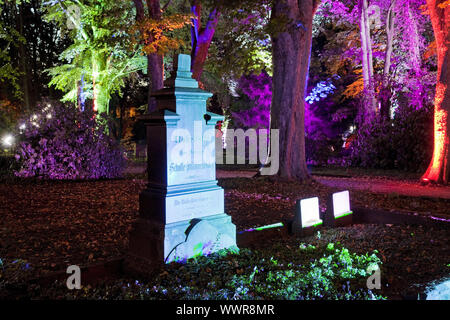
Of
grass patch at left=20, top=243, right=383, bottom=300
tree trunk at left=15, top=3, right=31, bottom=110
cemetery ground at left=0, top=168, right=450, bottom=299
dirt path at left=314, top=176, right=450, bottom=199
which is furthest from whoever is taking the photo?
tree trunk at left=15, top=3, right=31, bottom=110

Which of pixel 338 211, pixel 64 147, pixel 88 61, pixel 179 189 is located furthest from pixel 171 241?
pixel 88 61

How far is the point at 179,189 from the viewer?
5.07 meters

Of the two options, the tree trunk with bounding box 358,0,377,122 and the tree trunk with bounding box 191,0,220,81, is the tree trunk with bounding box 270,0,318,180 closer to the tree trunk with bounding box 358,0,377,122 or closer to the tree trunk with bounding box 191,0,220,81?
the tree trunk with bounding box 191,0,220,81

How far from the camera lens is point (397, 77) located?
24.2 meters

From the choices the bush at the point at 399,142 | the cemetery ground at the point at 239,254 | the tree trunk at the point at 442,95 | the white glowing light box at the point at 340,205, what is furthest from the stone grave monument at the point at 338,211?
the bush at the point at 399,142

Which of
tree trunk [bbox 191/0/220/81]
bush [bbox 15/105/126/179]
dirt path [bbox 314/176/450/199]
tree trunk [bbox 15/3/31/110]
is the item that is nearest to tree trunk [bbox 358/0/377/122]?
dirt path [bbox 314/176/450/199]

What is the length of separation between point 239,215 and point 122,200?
333 centimetres

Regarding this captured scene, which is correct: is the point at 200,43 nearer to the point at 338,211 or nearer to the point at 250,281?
the point at 338,211

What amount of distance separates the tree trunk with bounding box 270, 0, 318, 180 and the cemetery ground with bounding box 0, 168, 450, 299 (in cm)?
230

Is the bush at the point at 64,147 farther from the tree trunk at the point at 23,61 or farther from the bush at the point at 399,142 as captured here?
the tree trunk at the point at 23,61

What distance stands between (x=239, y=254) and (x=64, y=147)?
10.3 metres

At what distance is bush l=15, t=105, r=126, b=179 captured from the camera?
13680mm
